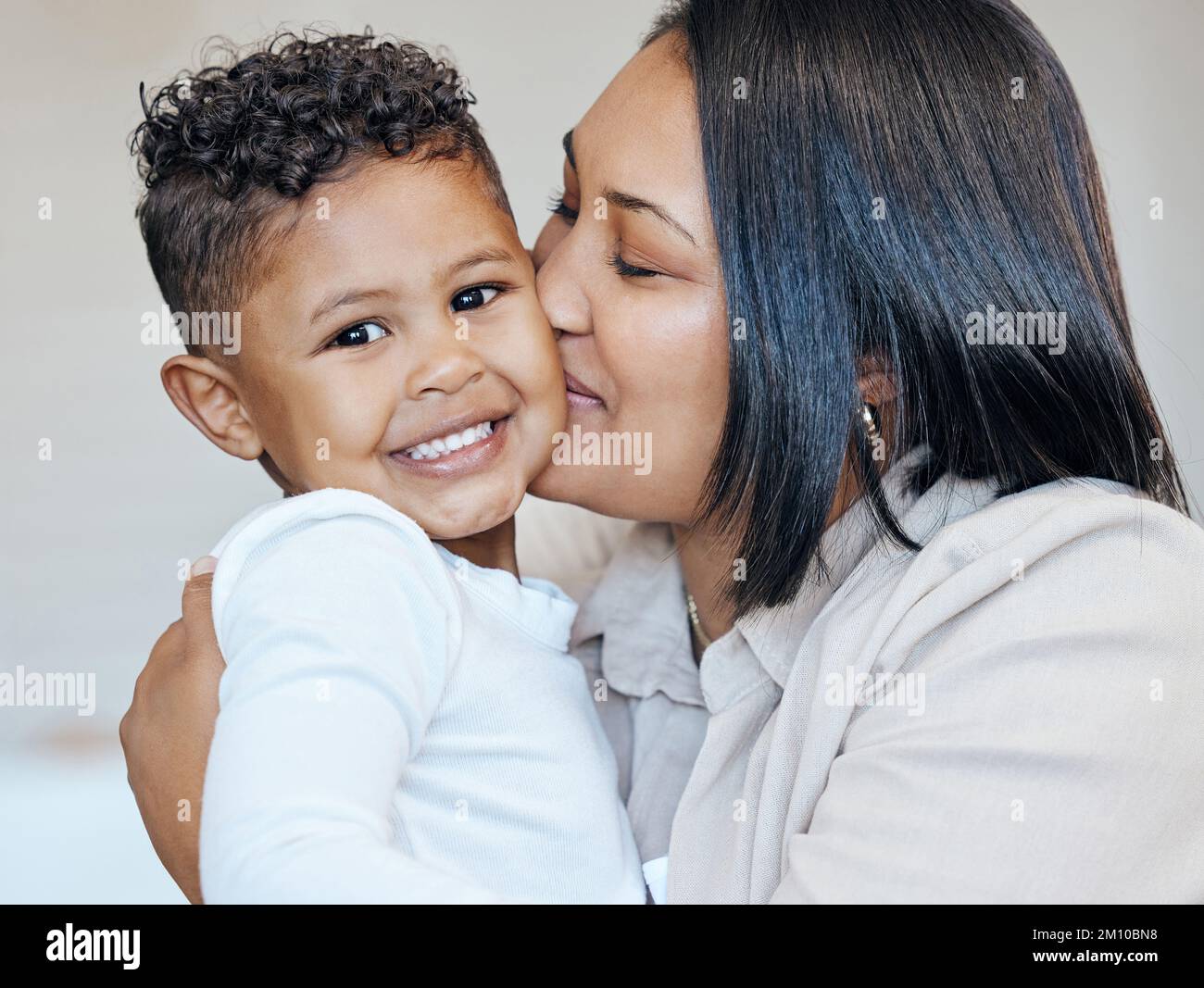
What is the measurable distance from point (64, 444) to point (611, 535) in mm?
1334

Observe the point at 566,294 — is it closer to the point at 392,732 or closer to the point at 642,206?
the point at 642,206

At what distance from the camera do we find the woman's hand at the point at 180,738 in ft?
4.38

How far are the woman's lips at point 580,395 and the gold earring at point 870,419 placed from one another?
1.10 ft

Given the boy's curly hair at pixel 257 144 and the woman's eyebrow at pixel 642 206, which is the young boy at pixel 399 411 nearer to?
the boy's curly hair at pixel 257 144

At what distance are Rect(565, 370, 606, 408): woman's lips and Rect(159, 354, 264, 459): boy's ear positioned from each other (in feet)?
1.30

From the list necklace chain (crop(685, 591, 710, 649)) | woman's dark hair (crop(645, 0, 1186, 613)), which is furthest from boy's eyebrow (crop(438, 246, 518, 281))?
necklace chain (crop(685, 591, 710, 649))

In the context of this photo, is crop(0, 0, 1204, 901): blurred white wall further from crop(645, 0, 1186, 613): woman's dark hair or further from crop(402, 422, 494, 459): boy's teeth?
crop(645, 0, 1186, 613): woman's dark hair

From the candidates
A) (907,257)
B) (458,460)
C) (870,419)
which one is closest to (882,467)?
(870,419)

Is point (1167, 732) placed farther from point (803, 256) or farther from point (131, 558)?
point (131, 558)

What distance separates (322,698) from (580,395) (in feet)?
2.21

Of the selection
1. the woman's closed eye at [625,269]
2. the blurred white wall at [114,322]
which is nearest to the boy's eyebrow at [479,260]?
the woman's closed eye at [625,269]

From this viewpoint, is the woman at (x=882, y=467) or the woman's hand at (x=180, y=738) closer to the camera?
the woman at (x=882, y=467)

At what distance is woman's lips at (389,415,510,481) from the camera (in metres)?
1.40
